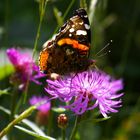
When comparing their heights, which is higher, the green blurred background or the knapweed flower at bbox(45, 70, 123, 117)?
the knapweed flower at bbox(45, 70, 123, 117)

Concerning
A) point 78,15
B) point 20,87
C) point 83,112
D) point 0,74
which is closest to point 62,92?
point 83,112

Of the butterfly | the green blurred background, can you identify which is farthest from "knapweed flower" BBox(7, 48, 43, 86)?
the green blurred background

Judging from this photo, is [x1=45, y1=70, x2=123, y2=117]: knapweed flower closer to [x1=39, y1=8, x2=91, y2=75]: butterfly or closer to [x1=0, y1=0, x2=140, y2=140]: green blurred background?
[x1=39, y1=8, x2=91, y2=75]: butterfly

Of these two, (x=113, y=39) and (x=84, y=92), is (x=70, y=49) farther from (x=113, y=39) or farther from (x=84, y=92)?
(x=113, y=39)

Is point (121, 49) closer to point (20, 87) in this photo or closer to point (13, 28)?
point (13, 28)

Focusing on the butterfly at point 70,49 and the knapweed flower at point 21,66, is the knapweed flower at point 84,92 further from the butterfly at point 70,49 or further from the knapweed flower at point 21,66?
the knapweed flower at point 21,66

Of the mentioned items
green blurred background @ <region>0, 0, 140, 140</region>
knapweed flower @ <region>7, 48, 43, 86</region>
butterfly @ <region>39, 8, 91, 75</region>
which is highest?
butterfly @ <region>39, 8, 91, 75</region>
